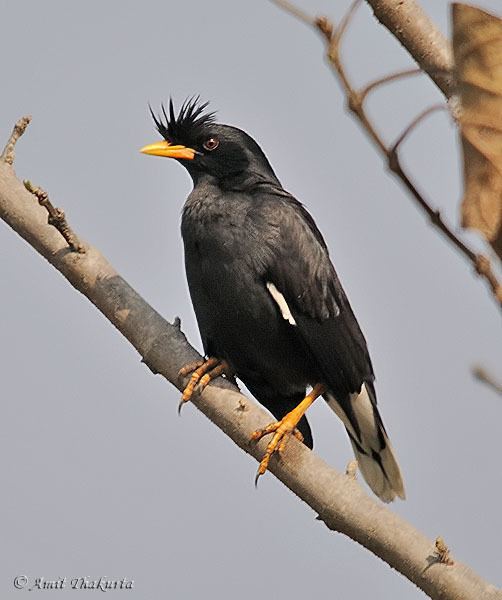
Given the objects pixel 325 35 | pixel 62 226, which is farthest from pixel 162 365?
pixel 325 35

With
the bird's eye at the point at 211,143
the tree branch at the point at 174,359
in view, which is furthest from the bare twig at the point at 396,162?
the bird's eye at the point at 211,143

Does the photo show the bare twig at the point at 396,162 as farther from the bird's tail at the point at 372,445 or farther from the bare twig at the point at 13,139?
the bird's tail at the point at 372,445

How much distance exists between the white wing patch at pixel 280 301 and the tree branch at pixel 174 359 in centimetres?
79

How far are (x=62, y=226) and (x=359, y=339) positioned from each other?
1878 millimetres

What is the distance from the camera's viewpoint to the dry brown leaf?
115 centimetres

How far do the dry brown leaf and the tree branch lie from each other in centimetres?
270

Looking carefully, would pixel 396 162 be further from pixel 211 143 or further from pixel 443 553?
pixel 211 143

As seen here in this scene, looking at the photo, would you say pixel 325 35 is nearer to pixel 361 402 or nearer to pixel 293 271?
pixel 293 271

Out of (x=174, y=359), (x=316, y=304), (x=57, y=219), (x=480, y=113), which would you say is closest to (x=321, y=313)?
(x=316, y=304)

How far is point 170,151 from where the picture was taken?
19.4 ft

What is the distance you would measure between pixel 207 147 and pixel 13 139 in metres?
1.68

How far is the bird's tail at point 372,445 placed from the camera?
5.41m

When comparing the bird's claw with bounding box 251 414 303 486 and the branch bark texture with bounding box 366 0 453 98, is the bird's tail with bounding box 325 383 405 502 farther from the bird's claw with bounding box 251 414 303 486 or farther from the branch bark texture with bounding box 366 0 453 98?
the branch bark texture with bounding box 366 0 453 98

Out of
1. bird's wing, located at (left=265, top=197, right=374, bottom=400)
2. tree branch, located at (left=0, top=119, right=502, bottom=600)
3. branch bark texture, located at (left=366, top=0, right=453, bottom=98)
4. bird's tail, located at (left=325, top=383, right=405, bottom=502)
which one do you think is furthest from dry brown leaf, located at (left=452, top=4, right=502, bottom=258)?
bird's tail, located at (left=325, top=383, right=405, bottom=502)
